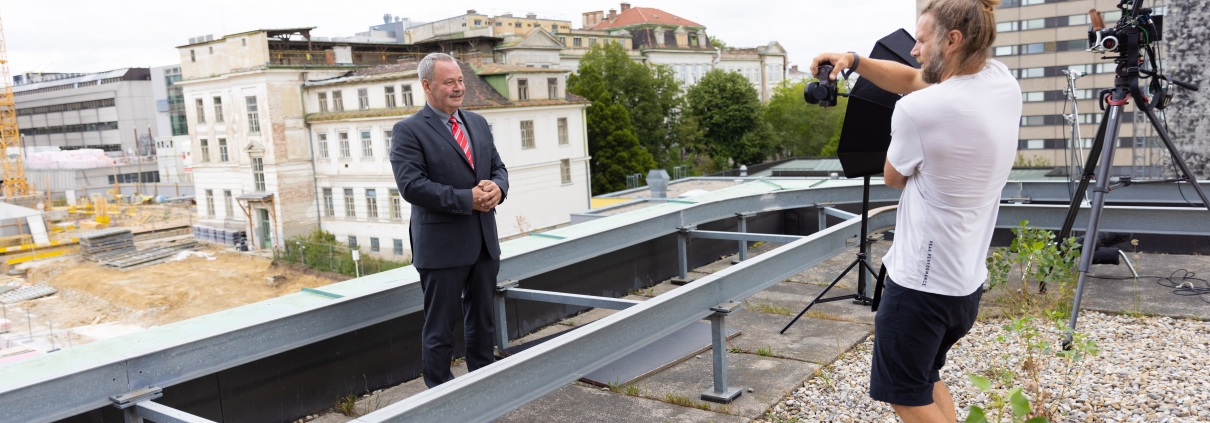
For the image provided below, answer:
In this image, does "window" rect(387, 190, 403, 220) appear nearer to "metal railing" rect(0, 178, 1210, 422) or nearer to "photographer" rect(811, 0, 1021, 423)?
"metal railing" rect(0, 178, 1210, 422)

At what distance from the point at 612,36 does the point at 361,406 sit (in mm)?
71067

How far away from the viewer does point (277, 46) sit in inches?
1984

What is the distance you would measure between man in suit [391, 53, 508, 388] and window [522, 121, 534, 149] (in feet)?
139

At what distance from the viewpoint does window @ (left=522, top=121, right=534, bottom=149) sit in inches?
1799

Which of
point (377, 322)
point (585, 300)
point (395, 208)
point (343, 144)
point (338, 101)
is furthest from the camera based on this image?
point (338, 101)

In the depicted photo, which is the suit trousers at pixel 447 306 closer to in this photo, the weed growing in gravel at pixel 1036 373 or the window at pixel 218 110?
the weed growing in gravel at pixel 1036 373

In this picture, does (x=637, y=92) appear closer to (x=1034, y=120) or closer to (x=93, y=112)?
(x=1034, y=120)

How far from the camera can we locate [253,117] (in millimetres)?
51406

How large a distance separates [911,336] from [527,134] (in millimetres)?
44371

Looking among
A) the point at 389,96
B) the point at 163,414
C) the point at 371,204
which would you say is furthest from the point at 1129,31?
the point at 371,204

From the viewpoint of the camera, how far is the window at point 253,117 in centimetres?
5069

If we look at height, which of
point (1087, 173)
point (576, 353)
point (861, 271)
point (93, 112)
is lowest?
point (861, 271)

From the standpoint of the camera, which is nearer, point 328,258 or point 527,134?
point 527,134

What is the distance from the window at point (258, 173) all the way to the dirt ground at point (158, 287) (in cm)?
452
